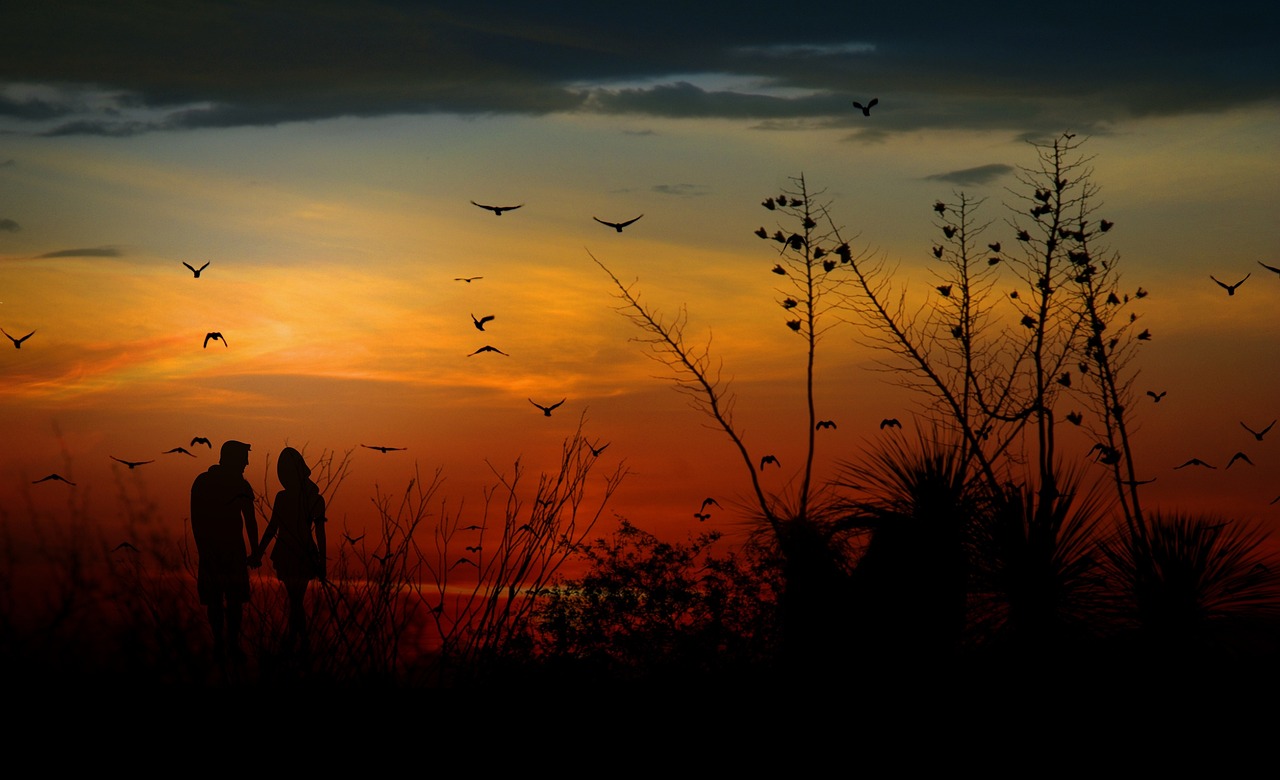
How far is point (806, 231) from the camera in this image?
18906 millimetres

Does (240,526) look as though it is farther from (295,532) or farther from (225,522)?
(295,532)

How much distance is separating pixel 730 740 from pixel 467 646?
9.12 ft

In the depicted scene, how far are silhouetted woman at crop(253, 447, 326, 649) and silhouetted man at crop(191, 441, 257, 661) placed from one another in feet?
1.32

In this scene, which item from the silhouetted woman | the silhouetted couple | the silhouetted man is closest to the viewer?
the silhouetted woman

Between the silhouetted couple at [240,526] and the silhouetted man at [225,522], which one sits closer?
the silhouetted couple at [240,526]

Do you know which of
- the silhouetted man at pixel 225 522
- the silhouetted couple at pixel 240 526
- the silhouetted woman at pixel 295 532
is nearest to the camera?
the silhouetted woman at pixel 295 532

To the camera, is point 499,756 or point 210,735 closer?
point 210,735

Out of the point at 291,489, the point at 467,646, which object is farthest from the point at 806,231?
the point at 467,646

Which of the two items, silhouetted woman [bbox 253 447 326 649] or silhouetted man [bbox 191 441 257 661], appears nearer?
silhouetted woman [bbox 253 447 326 649]

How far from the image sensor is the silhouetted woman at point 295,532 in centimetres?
1140

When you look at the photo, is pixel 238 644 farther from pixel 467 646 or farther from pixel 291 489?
pixel 291 489

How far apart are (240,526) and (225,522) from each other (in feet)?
Answer: 0.69

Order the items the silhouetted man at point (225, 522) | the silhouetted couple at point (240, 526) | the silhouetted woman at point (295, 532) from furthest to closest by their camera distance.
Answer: the silhouetted man at point (225, 522)
the silhouetted couple at point (240, 526)
the silhouetted woman at point (295, 532)

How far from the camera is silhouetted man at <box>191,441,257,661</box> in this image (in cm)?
1365
